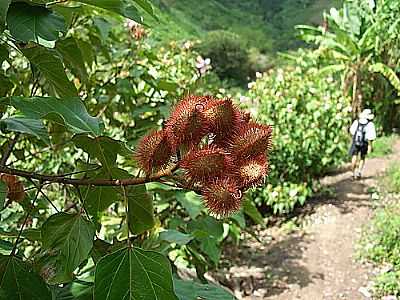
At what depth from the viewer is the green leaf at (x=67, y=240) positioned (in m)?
0.83

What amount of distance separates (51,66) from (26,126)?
14cm

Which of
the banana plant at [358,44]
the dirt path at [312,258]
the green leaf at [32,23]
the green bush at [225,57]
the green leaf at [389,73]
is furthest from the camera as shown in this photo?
the green bush at [225,57]

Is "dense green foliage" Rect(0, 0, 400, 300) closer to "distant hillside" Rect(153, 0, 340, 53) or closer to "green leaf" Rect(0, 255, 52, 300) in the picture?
"green leaf" Rect(0, 255, 52, 300)

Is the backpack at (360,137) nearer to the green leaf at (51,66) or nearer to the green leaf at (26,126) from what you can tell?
the green leaf at (51,66)

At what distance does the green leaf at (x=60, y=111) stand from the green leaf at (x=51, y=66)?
138mm

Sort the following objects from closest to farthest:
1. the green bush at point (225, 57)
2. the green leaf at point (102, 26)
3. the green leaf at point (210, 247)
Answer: the green leaf at point (102, 26)
the green leaf at point (210, 247)
the green bush at point (225, 57)

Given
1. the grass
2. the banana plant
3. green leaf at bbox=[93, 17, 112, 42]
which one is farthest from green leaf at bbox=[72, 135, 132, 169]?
the banana plant

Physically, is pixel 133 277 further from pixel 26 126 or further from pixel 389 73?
pixel 389 73

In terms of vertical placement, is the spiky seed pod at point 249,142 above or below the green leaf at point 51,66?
below

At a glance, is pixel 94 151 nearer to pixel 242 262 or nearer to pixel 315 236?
pixel 242 262

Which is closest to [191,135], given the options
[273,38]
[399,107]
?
[399,107]

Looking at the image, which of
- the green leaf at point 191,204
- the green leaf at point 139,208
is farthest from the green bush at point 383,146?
the green leaf at point 139,208

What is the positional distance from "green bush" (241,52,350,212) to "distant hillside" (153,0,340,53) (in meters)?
6.42

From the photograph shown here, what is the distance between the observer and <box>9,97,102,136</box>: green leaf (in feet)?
2.40
